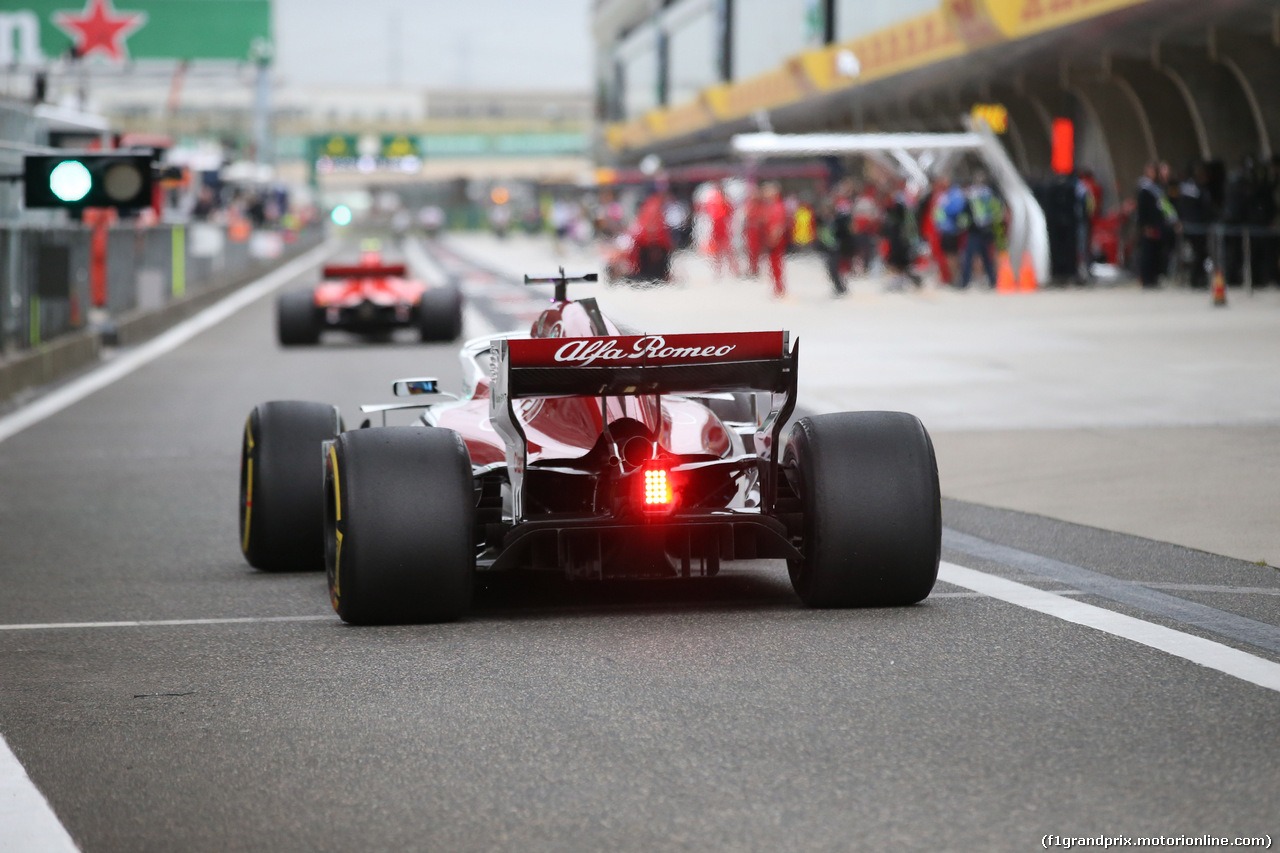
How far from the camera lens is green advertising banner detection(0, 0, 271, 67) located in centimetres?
4234

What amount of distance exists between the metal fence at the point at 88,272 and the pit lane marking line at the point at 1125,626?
1213 centimetres

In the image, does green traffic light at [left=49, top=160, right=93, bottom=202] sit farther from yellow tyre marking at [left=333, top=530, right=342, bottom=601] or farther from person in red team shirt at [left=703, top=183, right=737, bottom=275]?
person in red team shirt at [left=703, top=183, right=737, bottom=275]

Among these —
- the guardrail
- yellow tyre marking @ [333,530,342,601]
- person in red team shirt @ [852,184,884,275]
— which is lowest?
yellow tyre marking @ [333,530,342,601]

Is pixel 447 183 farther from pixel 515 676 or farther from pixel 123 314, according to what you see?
pixel 515 676

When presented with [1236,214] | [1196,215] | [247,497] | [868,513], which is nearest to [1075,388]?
[247,497]

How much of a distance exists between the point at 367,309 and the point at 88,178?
11.2 metres

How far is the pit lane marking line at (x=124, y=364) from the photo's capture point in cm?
1579

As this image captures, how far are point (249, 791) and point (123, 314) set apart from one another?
2299 cm

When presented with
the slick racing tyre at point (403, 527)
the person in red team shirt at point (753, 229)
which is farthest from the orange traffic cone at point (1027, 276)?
the slick racing tyre at point (403, 527)

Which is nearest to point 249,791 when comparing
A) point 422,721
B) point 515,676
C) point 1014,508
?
point 422,721

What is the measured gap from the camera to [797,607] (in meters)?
7.32

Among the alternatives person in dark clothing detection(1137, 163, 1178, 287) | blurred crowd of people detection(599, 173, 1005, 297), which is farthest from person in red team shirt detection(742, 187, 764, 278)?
person in dark clothing detection(1137, 163, 1178, 287)

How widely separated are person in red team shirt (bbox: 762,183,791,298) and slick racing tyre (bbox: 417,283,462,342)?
29.4 feet

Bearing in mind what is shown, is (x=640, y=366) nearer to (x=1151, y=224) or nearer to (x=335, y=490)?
(x=335, y=490)
